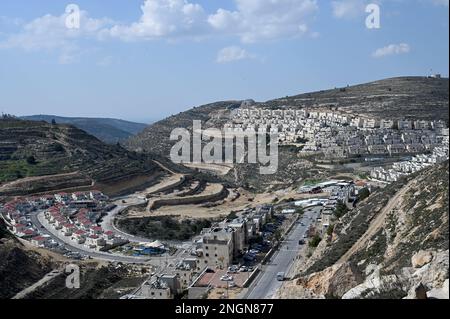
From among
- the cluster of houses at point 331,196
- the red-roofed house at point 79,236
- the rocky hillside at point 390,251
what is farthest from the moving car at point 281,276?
the red-roofed house at point 79,236

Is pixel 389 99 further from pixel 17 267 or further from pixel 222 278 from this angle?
pixel 17 267

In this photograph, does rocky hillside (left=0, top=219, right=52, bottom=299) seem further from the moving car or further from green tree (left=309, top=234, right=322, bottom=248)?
green tree (left=309, top=234, right=322, bottom=248)

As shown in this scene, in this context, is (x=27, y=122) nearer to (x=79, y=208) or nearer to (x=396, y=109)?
(x=79, y=208)

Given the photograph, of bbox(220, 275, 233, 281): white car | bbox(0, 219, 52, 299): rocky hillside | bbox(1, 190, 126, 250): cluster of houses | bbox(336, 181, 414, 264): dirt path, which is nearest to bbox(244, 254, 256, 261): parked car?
bbox(220, 275, 233, 281): white car

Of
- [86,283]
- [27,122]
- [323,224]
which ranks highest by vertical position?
[27,122]

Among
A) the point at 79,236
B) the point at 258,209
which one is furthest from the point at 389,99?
the point at 79,236

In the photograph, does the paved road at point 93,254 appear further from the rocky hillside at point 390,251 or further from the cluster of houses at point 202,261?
the rocky hillside at point 390,251

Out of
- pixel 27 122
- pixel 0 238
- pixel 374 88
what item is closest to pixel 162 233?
pixel 0 238
